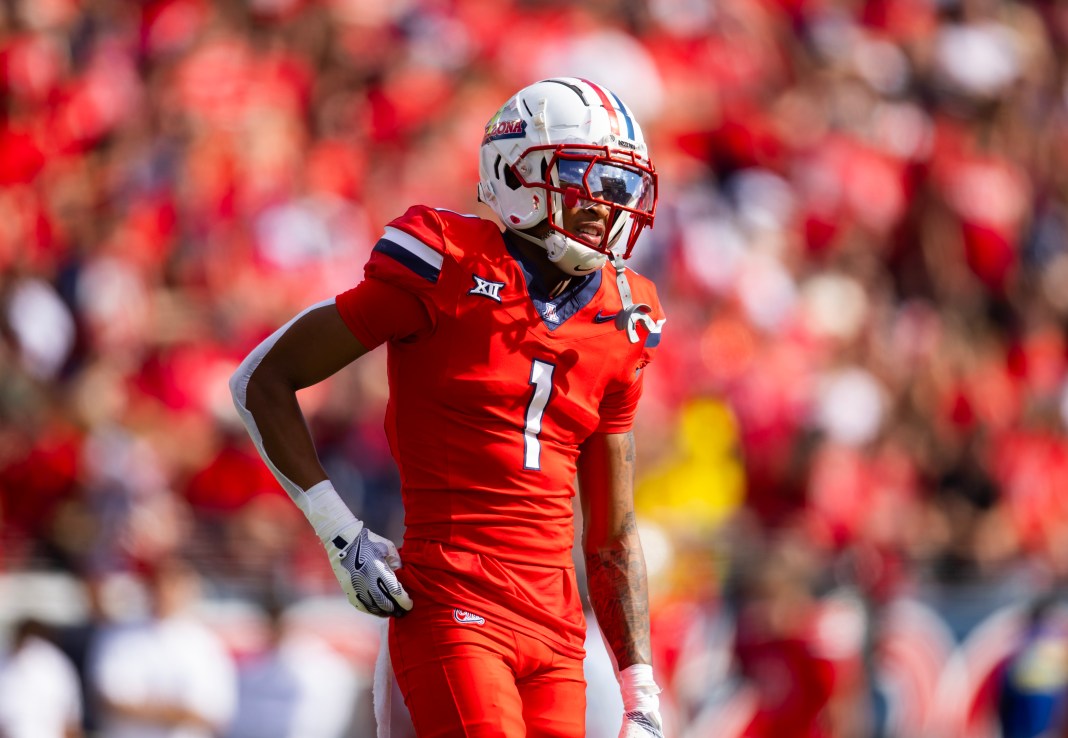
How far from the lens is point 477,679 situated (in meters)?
3.95

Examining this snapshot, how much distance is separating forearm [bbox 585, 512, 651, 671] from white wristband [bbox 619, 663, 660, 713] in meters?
0.04

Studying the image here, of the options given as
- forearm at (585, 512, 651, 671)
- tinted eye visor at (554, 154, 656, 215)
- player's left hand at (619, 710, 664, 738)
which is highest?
tinted eye visor at (554, 154, 656, 215)

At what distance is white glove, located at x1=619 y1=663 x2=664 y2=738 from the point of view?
174 inches

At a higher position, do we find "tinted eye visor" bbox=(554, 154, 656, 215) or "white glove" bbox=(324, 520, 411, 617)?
"tinted eye visor" bbox=(554, 154, 656, 215)

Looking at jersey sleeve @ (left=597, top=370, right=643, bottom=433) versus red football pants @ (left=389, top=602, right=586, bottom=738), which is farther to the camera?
jersey sleeve @ (left=597, top=370, right=643, bottom=433)

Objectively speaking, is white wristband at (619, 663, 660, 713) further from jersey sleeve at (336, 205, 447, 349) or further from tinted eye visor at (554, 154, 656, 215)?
tinted eye visor at (554, 154, 656, 215)

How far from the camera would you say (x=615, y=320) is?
4297mm

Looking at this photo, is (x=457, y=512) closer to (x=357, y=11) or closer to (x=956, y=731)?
(x=956, y=731)

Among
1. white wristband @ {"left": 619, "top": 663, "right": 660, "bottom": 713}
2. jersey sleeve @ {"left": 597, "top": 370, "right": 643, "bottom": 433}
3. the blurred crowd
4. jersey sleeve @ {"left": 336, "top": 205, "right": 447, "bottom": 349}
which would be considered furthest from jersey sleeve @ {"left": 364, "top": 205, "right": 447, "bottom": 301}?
the blurred crowd

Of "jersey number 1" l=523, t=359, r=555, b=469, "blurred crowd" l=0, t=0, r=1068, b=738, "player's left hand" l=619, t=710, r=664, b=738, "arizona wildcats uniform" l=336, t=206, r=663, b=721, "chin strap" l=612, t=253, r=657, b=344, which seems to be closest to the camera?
"arizona wildcats uniform" l=336, t=206, r=663, b=721

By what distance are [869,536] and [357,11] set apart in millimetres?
5189

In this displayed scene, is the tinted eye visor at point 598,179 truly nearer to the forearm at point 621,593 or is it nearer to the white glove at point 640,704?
the forearm at point 621,593

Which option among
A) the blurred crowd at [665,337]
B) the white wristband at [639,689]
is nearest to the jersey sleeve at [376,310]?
the white wristband at [639,689]

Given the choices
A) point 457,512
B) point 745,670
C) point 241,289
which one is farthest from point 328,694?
point 457,512
